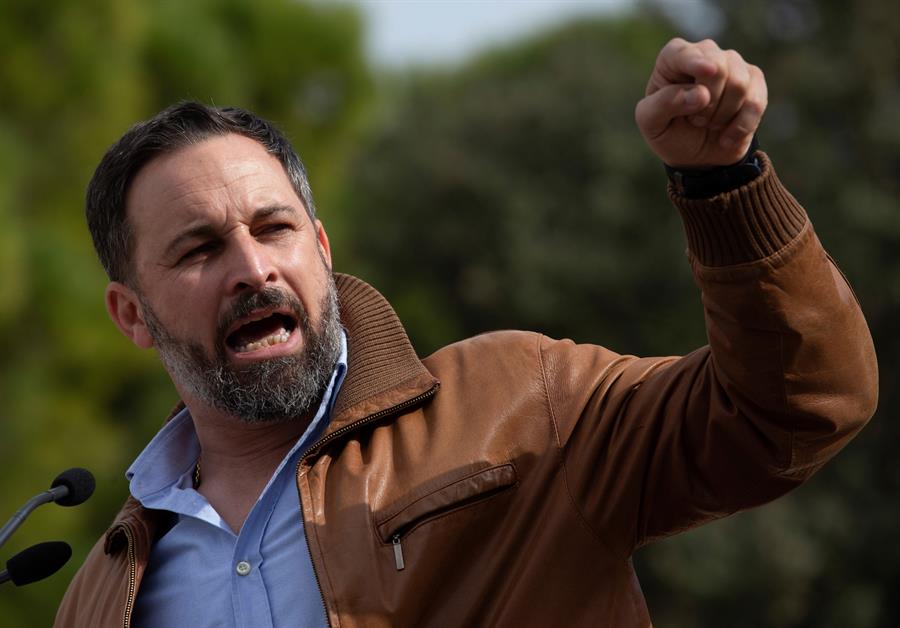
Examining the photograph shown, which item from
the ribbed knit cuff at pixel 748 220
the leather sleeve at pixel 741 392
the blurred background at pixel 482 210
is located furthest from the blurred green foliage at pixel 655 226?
the ribbed knit cuff at pixel 748 220

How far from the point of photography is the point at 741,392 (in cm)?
221

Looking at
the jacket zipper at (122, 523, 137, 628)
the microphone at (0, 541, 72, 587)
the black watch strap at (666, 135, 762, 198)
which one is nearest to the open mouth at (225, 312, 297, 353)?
the jacket zipper at (122, 523, 137, 628)

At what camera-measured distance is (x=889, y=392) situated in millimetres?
15734

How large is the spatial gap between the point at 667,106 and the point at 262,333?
1.30 meters

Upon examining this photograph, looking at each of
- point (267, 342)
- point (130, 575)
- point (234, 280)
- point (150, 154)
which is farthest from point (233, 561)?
point (150, 154)

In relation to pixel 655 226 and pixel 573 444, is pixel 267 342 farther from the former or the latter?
pixel 655 226

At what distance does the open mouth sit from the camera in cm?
303

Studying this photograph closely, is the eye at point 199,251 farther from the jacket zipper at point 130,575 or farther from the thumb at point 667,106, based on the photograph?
the thumb at point 667,106

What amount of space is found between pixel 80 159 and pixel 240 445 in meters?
10.6

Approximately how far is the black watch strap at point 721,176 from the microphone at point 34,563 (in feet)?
4.76

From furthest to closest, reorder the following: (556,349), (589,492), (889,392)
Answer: (889,392) < (556,349) < (589,492)

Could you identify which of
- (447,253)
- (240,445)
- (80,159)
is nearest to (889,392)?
(447,253)

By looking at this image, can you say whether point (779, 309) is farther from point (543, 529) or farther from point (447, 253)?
point (447, 253)

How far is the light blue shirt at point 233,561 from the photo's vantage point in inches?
105
